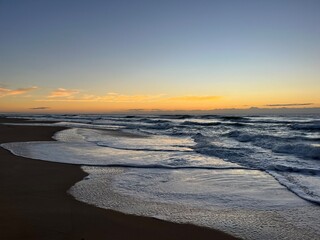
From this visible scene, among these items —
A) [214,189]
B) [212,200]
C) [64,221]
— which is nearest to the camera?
[64,221]

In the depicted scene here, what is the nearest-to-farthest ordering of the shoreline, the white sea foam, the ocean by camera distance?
1. the shoreline
2. the white sea foam
3. the ocean

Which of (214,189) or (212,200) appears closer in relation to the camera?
(212,200)

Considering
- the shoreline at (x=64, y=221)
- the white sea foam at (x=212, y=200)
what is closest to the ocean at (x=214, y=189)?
the white sea foam at (x=212, y=200)

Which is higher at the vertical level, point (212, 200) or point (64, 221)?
point (64, 221)

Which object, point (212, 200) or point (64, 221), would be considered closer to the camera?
point (64, 221)

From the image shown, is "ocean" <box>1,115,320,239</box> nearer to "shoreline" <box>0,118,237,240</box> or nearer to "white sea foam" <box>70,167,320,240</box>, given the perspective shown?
"white sea foam" <box>70,167,320,240</box>

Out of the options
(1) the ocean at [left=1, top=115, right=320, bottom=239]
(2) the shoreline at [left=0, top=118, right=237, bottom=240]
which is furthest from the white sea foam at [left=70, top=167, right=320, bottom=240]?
(2) the shoreline at [left=0, top=118, right=237, bottom=240]

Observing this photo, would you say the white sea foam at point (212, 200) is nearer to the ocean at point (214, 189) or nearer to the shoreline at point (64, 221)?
the ocean at point (214, 189)

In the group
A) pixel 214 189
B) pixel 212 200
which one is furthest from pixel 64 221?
pixel 214 189

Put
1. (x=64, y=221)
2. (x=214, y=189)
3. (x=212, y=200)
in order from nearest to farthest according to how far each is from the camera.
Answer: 1. (x=64, y=221)
2. (x=212, y=200)
3. (x=214, y=189)

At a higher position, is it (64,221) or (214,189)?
(64,221)

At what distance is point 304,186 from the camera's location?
6.66 metres

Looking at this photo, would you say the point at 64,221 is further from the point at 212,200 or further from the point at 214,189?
the point at 214,189

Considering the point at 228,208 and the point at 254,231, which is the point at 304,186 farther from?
the point at 254,231
